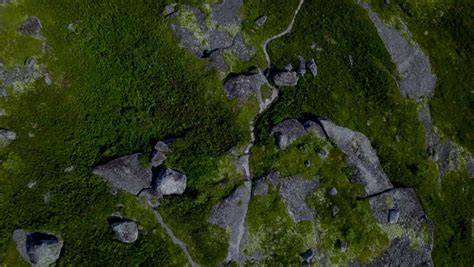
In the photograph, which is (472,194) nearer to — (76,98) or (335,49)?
(335,49)

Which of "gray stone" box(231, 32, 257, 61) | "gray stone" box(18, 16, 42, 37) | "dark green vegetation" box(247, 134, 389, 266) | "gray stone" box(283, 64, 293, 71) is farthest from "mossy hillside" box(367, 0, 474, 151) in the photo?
"gray stone" box(18, 16, 42, 37)

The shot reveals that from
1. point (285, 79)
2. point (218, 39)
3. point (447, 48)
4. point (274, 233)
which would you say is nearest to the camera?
point (274, 233)

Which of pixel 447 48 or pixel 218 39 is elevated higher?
pixel 447 48

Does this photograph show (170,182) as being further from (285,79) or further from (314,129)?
(285,79)

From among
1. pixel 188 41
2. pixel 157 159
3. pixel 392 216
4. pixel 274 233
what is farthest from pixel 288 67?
pixel 392 216

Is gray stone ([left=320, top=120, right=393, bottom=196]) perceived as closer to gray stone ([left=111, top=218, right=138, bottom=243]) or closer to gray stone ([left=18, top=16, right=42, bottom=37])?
gray stone ([left=111, top=218, right=138, bottom=243])

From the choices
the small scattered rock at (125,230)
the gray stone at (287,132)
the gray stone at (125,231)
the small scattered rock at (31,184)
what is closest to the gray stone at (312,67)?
the gray stone at (287,132)

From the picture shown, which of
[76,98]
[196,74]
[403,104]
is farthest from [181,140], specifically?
[403,104]
